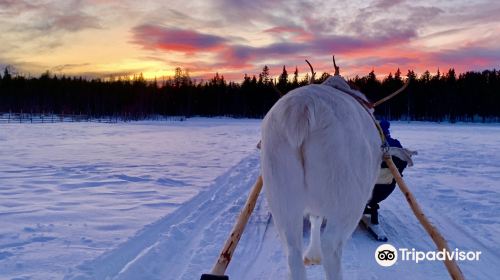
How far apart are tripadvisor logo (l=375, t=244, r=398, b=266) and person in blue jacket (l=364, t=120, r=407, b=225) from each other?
791 mm

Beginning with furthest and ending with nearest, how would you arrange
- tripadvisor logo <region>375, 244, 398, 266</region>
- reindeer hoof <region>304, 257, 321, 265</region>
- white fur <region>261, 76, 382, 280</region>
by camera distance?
tripadvisor logo <region>375, 244, 398, 266</region> < reindeer hoof <region>304, 257, 321, 265</region> < white fur <region>261, 76, 382, 280</region>

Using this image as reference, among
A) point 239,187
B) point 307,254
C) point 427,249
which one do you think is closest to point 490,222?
point 427,249

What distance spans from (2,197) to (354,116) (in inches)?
284

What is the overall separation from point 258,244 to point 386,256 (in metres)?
1.50

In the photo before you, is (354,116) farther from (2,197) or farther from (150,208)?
(2,197)

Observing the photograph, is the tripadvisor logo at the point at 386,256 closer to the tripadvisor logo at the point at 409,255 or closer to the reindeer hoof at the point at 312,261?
the tripadvisor logo at the point at 409,255

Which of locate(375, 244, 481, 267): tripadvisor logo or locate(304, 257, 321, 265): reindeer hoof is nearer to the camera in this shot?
locate(304, 257, 321, 265): reindeer hoof

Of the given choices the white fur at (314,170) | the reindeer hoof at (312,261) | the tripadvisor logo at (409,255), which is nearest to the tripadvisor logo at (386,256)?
the tripadvisor logo at (409,255)

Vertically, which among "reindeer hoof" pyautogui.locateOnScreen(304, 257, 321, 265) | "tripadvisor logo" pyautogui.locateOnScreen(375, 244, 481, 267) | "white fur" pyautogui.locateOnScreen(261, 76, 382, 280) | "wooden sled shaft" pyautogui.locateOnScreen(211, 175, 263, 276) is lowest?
"tripadvisor logo" pyautogui.locateOnScreen(375, 244, 481, 267)

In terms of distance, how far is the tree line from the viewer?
77500 millimetres

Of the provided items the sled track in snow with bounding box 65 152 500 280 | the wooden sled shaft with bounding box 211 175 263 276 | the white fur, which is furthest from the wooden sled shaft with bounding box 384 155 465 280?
the wooden sled shaft with bounding box 211 175 263 276

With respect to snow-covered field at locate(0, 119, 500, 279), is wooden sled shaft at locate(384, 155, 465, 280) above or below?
above

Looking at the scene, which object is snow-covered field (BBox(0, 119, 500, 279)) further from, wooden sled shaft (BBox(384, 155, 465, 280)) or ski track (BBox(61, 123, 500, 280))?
wooden sled shaft (BBox(384, 155, 465, 280))

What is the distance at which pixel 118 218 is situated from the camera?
6176mm
